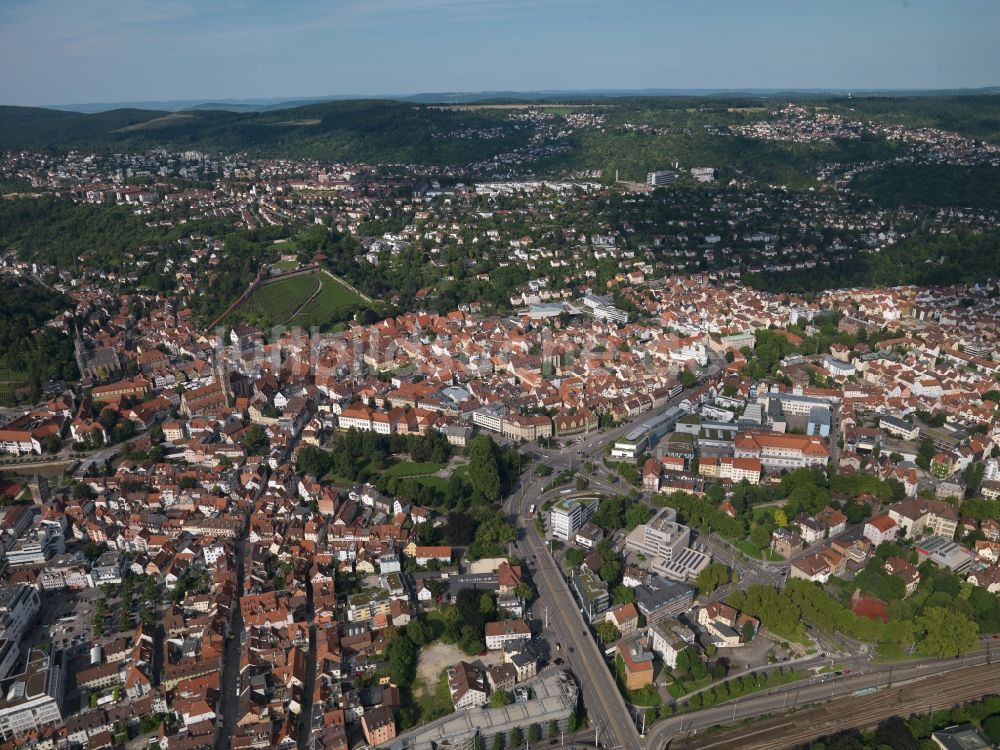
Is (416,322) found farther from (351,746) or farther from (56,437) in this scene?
(351,746)

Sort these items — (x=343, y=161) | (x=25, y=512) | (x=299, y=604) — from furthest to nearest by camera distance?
(x=343, y=161), (x=25, y=512), (x=299, y=604)

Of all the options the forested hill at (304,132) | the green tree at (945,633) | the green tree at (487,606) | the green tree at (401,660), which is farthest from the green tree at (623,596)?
the forested hill at (304,132)

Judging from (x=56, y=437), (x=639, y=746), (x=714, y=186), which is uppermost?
(x=714, y=186)

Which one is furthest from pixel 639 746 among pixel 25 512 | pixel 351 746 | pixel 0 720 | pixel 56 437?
pixel 56 437

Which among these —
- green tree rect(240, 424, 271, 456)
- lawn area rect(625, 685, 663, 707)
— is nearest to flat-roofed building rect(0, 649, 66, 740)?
A: green tree rect(240, 424, 271, 456)

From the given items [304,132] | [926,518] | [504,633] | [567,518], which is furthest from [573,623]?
[304,132]

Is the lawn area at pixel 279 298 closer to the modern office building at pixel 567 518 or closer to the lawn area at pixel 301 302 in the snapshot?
the lawn area at pixel 301 302

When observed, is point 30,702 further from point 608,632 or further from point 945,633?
point 945,633
